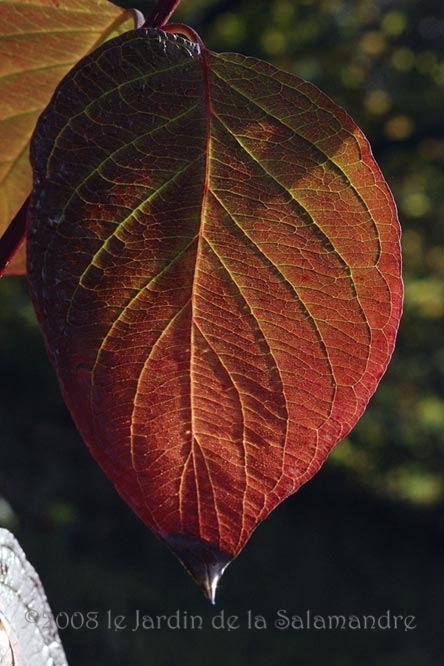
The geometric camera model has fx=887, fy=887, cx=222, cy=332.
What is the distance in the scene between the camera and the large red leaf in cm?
38

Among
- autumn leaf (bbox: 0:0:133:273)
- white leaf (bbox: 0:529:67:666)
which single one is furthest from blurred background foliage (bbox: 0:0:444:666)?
white leaf (bbox: 0:529:67:666)

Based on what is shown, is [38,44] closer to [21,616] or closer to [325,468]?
[21,616]

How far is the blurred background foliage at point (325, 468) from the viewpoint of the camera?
3.63m

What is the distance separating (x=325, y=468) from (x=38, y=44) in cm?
416

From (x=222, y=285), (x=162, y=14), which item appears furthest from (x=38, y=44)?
(x=222, y=285)

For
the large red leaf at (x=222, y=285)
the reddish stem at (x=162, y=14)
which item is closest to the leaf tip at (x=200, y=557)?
the large red leaf at (x=222, y=285)

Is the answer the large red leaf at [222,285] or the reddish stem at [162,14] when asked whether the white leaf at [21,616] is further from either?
the reddish stem at [162,14]

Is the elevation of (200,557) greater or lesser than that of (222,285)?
lesser

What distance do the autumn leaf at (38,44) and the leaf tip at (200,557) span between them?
0.29m

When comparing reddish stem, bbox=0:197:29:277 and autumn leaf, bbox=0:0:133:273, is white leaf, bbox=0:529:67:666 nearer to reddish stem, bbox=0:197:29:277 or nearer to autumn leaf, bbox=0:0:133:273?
reddish stem, bbox=0:197:29:277

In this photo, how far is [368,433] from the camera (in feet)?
14.1

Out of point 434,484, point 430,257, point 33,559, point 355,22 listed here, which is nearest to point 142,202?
point 33,559

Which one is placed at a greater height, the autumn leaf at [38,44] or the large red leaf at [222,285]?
the autumn leaf at [38,44]

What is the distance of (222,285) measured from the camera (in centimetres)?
39
